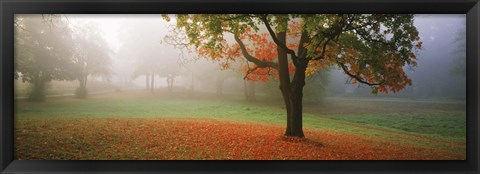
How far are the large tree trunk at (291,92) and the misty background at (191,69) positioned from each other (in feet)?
0.70

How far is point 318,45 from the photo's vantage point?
5.33 m

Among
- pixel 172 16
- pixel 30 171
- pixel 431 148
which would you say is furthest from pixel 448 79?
pixel 30 171

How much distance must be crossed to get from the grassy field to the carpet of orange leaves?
0.05ft

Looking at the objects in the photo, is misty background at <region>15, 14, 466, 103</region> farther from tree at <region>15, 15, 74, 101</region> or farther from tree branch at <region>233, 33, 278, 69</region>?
tree branch at <region>233, 33, 278, 69</region>

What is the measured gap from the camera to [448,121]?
5.27 meters

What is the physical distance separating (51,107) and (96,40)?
1.48m

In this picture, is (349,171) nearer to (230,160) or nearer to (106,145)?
(230,160)

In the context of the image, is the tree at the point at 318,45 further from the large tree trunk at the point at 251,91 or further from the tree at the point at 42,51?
the tree at the point at 42,51

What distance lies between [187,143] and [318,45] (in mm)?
2925

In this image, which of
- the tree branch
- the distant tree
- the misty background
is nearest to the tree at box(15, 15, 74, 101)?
the misty background

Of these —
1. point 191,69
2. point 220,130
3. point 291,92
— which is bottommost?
point 220,130

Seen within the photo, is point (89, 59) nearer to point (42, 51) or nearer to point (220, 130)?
point (42, 51)

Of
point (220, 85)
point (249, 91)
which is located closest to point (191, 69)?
point (220, 85)

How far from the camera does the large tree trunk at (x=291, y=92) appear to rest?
18.2 feet
